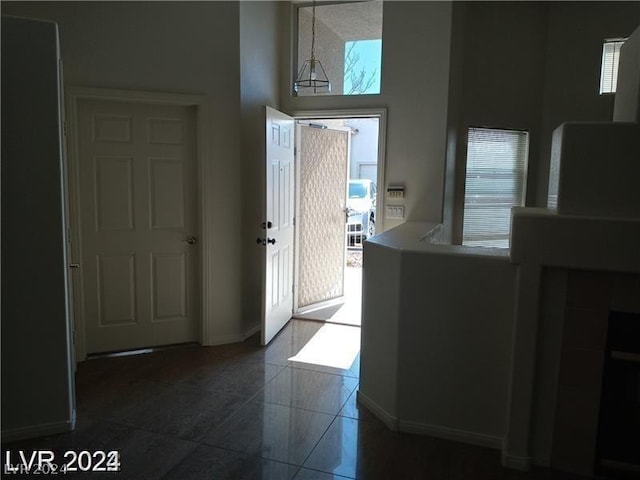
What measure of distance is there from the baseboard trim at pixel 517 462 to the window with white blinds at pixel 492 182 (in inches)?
106

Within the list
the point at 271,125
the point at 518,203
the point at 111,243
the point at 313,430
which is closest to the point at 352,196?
the point at 518,203

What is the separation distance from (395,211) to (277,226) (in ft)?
3.63

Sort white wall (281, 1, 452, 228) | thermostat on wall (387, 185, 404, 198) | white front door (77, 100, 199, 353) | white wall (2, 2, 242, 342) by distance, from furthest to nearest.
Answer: thermostat on wall (387, 185, 404, 198) < white wall (281, 1, 452, 228) < white front door (77, 100, 199, 353) < white wall (2, 2, 242, 342)

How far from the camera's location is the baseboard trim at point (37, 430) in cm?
257

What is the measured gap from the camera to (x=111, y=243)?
373 centimetres

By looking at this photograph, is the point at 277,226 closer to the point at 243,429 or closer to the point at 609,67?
the point at 243,429

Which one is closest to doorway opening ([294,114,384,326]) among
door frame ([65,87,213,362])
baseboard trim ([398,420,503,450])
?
door frame ([65,87,213,362])

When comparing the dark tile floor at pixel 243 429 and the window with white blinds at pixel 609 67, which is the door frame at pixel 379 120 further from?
the window with white blinds at pixel 609 67

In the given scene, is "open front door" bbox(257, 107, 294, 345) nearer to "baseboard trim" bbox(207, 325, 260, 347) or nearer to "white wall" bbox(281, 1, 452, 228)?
"baseboard trim" bbox(207, 325, 260, 347)

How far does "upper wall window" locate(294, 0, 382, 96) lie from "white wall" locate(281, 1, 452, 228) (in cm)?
14

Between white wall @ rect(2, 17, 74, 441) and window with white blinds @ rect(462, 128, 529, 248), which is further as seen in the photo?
window with white blinds @ rect(462, 128, 529, 248)

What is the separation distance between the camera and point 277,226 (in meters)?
4.18

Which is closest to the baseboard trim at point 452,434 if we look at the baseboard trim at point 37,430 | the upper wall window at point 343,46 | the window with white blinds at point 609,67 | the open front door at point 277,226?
the open front door at point 277,226

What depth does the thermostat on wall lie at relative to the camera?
174 inches
